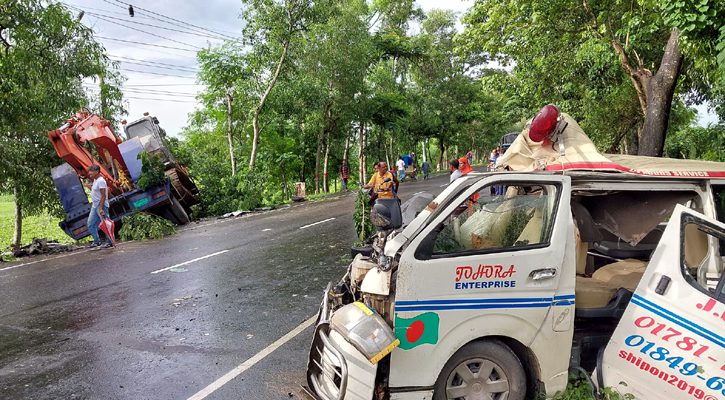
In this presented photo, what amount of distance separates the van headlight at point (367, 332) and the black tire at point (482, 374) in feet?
1.81

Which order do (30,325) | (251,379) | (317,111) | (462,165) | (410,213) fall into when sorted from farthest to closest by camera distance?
(317,111) → (462,165) → (410,213) → (30,325) → (251,379)

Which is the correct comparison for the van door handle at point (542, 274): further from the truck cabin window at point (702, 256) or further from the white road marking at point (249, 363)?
the white road marking at point (249, 363)

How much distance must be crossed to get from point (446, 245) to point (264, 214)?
1414cm

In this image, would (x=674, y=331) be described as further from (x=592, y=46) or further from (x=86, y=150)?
(x=86, y=150)

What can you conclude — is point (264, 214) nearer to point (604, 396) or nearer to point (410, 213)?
point (410, 213)

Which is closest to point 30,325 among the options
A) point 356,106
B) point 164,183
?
point 164,183

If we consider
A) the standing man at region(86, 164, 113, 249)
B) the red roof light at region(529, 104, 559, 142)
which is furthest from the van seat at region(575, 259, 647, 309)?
the standing man at region(86, 164, 113, 249)

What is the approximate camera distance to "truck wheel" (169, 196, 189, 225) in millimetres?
14289

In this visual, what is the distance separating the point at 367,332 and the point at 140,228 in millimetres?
10958

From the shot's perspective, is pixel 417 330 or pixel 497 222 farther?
pixel 497 222

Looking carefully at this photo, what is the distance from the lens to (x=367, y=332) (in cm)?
301

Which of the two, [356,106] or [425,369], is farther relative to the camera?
[356,106]

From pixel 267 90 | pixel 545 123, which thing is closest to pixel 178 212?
pixel 267 90

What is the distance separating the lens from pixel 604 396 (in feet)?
11.2
